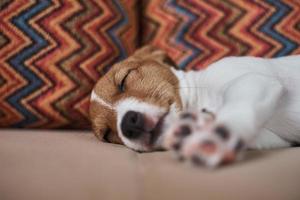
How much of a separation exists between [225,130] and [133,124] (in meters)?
0.53

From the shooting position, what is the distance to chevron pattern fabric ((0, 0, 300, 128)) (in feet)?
6.16

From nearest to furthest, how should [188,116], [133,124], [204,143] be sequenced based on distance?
1. [204,143]
2. [188,116]
3. [133,124]

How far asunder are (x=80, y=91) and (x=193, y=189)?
1041mm

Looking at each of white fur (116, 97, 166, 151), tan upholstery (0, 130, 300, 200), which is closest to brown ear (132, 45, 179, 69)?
white fur (116, 97, 166, 151)

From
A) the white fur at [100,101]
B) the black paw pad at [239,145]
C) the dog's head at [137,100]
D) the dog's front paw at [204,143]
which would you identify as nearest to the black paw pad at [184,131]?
the dog's front paw at [204,143]

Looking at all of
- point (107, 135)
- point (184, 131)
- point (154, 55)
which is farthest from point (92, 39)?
point (184, 131)

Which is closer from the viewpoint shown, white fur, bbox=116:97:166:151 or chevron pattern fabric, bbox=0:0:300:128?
white fur, bbox=116:97:166:151

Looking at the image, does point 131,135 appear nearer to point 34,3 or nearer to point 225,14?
point 34,3

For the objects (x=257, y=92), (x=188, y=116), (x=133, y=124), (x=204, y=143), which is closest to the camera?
(x=204, y=143)

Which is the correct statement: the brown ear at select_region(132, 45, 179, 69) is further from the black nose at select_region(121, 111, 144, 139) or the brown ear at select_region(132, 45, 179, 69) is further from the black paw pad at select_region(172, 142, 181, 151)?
the black paw pad at select_region(172, 142, 181, 151)

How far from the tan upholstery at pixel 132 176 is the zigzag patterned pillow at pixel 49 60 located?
18.7 inches

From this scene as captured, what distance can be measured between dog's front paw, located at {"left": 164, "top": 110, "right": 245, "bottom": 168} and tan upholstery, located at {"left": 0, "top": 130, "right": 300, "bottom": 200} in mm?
36

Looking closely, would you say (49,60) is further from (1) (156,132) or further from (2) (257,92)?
(2) (257,92)

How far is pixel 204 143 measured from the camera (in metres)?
0.98
